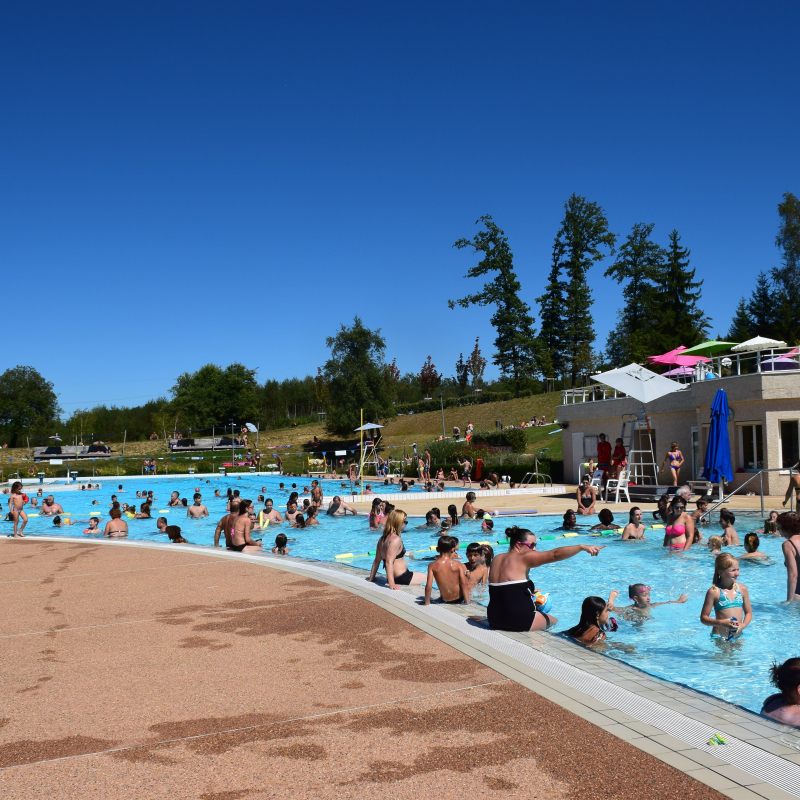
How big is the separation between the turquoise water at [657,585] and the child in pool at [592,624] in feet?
0.97

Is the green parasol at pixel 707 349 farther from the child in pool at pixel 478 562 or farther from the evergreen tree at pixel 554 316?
the evergreen tree at pixel 554 316

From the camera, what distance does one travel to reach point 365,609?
24.3 ft

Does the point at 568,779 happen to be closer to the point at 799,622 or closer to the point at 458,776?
the point at 458,776

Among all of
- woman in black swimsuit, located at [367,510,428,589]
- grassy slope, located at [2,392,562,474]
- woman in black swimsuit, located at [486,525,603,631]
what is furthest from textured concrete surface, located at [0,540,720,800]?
grassy slope, located at [2,392,562,474]

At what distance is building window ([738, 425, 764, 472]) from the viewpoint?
19.0 m

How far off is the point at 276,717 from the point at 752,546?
8721 mm

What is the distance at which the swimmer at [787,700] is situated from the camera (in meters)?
4.34

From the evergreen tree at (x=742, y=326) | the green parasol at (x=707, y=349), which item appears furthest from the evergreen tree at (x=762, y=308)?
the green parasol at (x=707, y=349)

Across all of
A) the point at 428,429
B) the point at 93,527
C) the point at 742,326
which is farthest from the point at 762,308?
the point at 93,527

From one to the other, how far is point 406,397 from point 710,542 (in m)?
77.4

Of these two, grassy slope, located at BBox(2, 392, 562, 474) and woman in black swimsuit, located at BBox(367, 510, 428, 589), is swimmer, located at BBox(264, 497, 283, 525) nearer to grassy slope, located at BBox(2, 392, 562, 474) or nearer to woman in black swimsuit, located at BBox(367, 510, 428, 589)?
woman in black swimsuit, located at BBox(367, 510, 428, 589)

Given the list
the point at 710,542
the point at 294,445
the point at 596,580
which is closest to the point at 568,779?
the point at 596,580

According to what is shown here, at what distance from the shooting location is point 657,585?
35.8ft

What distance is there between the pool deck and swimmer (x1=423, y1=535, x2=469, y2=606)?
0.25 metres
